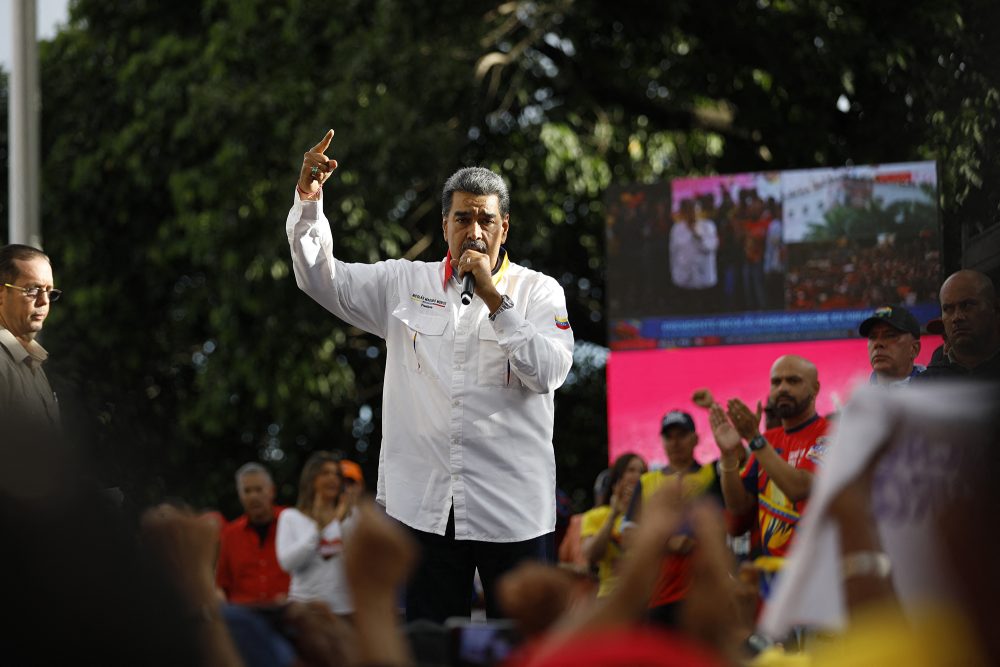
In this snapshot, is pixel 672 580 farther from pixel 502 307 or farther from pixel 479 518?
pixel 502 307

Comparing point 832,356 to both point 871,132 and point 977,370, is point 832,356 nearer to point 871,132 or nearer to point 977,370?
point 871,132

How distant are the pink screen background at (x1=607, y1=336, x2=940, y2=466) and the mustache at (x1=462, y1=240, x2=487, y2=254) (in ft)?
15.6

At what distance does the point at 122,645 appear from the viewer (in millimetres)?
2270

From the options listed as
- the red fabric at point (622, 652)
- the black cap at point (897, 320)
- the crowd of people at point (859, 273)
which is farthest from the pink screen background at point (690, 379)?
the red fabric at point (622, 652)

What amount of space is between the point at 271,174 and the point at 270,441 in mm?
3265

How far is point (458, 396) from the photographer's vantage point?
4445 mm

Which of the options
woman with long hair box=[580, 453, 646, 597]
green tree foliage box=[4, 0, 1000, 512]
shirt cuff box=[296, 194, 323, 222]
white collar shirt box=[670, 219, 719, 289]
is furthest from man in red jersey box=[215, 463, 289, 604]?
shirt cuff box=[296, 194, 323, 222]

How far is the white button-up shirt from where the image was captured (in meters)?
4.40

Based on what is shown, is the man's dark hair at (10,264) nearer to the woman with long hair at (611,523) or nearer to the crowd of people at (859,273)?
the woman with long hair at (611,523)

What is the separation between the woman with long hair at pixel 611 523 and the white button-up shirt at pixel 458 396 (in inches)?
98.5

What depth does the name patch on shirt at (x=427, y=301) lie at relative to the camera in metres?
4.59

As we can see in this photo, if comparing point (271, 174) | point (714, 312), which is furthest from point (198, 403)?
point (714, 312)

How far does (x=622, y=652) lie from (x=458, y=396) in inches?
98.8

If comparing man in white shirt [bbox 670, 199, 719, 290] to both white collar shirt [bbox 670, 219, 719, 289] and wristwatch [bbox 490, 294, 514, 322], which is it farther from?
wristwatch [bbox 490, 294, 514, 322]
